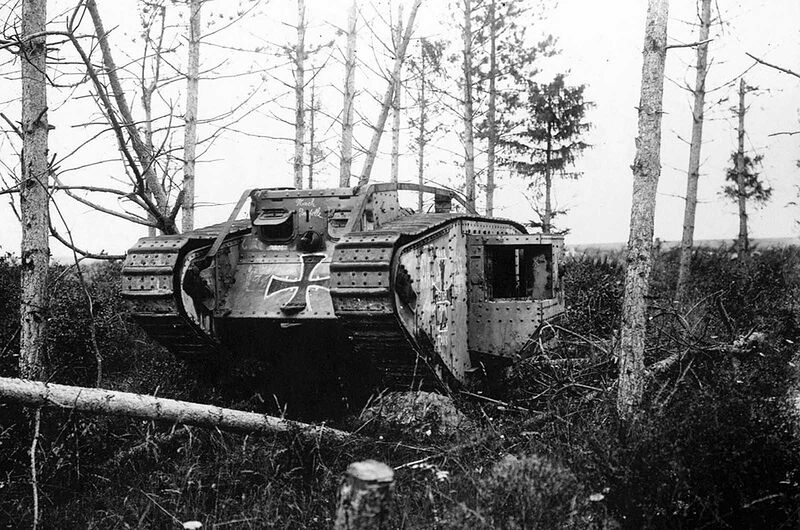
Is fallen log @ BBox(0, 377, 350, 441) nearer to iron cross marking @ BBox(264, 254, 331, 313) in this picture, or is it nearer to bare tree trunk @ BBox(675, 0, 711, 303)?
iron cross marking @ BBox(264, 254, 331, 313)

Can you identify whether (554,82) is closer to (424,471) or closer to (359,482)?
(424,471)

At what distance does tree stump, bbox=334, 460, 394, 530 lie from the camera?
262cm

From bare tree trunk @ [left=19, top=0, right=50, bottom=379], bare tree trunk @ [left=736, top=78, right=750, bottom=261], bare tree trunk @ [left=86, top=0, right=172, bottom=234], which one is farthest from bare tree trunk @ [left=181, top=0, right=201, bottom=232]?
bare tree trunk @ [left=736, top=78, right=750, bottom=261]

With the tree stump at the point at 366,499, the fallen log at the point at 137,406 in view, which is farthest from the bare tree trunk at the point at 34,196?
the tree stump at the point at 366,499

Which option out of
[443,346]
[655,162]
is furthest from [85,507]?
[655,162]

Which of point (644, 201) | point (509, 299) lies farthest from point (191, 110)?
point (644, 201)

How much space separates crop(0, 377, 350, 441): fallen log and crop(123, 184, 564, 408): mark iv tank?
3.46ft

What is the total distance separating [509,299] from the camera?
7.94 m

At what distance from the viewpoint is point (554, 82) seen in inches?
889

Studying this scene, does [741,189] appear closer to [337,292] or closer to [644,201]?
[644,201]

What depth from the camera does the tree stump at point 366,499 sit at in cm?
262

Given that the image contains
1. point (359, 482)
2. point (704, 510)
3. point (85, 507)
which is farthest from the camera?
point (85, 507)

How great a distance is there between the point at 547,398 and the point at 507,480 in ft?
8.63

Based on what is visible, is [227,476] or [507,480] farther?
[227,476]
